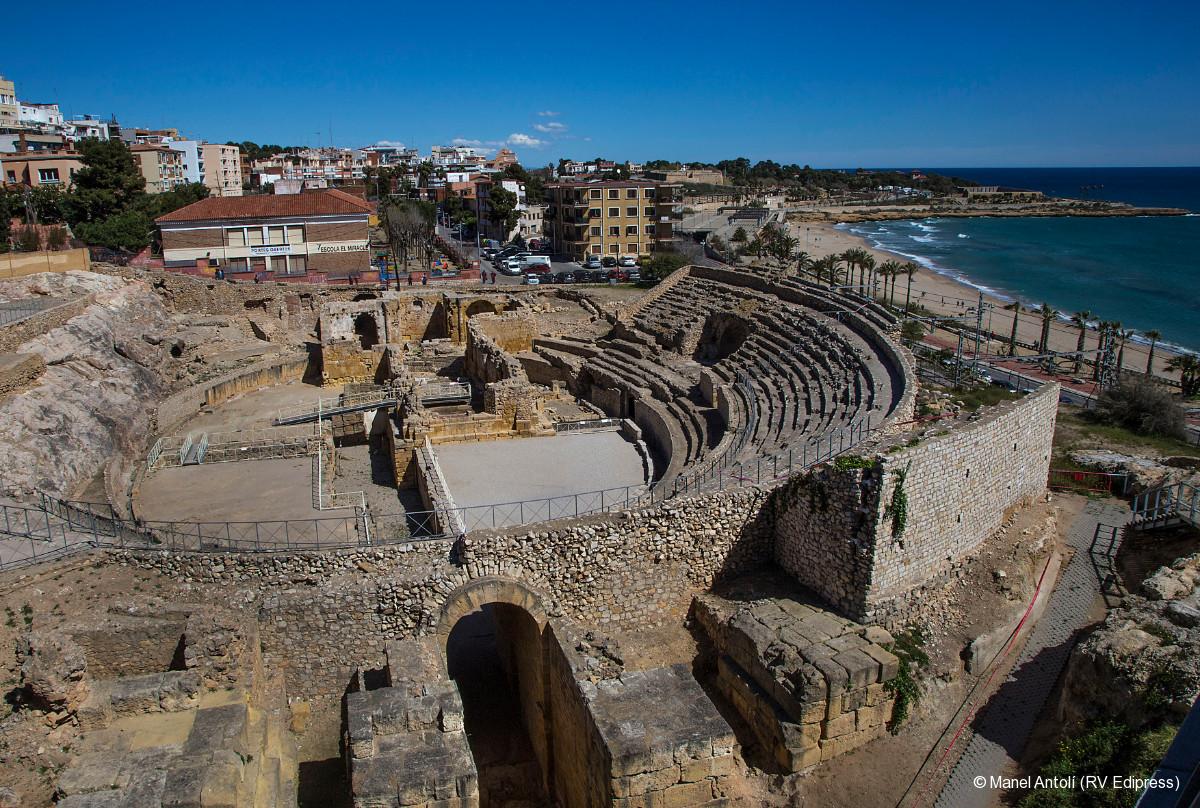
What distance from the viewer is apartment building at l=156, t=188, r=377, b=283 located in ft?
138

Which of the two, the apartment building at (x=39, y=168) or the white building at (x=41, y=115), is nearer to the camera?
the apartment building at (x=39, y=168)

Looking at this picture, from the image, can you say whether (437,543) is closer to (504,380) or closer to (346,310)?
(504,380)

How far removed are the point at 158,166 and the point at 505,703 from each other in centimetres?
7025

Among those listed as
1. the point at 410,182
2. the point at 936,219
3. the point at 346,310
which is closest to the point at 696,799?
the point at 346,310

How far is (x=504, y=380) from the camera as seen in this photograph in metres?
25.0

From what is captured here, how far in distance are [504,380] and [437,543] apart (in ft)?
39.2

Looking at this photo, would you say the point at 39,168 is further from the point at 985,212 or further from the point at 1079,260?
the point at 985,212

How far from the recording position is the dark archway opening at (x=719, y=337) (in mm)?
30141

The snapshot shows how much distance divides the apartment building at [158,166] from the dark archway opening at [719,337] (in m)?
55.2

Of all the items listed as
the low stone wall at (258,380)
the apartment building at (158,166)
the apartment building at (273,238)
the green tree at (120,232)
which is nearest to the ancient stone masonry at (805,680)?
the low stone wall at (258,380)

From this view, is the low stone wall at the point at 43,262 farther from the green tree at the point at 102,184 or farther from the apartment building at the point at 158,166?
the apartment building at the point at 158,166

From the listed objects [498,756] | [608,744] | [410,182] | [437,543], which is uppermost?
[410,182]

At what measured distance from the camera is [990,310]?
48344 mm

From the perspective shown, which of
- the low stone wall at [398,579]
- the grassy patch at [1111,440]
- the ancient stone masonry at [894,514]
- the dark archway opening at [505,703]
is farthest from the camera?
the grassy patch at [1111,440]
